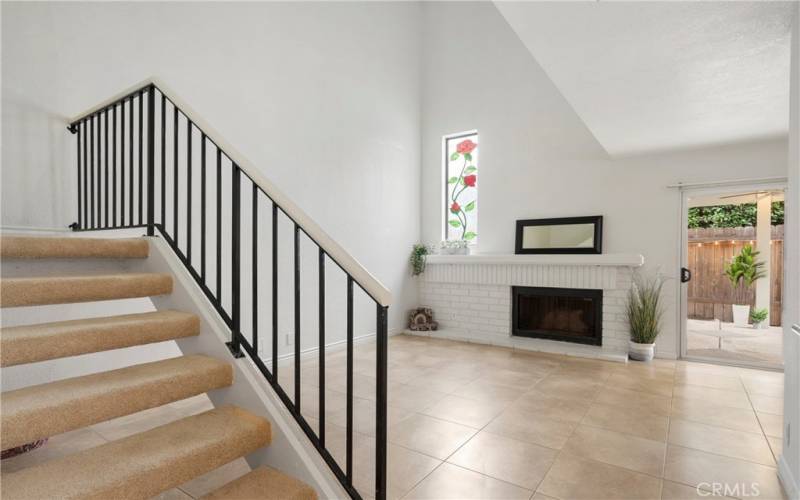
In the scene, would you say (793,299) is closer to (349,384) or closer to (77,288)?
(349,384)

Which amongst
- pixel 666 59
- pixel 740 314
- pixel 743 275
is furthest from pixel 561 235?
pixel 666 59

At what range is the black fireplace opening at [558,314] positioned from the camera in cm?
491

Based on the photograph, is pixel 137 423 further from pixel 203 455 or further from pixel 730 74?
pixel 730 74

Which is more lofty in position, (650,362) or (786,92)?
(786,92)

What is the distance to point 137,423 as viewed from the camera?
8.85 feet

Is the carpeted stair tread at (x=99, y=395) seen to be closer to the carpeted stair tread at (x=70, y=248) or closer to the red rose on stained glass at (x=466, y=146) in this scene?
the carpeted stair tread at (x=70, y=248)

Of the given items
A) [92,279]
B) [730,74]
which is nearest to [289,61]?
[92,279]

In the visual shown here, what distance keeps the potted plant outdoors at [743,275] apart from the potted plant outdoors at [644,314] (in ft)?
2.26

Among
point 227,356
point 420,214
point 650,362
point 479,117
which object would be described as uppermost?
point 479,117

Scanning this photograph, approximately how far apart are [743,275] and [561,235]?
1829 millimetres

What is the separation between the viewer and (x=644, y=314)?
4.45 m

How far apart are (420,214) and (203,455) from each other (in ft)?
16.3

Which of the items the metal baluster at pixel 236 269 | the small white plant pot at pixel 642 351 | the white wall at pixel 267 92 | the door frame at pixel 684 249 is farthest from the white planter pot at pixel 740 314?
the metal baluster at pixel 236 269

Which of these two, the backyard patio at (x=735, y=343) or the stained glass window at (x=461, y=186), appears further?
the stained glass window at (x=461, y=186)
